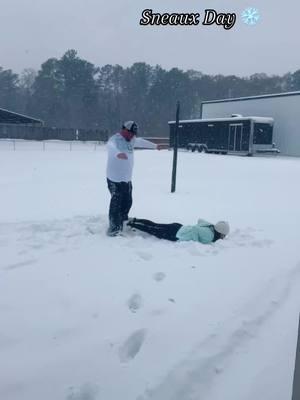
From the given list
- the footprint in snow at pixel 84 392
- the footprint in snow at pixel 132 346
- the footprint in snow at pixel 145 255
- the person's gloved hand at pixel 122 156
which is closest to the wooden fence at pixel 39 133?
the person's gloved hand at pixel 122 156

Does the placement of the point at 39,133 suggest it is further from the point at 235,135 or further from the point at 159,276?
the point at 159,276

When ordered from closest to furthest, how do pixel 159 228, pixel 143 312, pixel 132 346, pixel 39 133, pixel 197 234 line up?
pixel 132 346
pixel 143 312
pixel 197 234
pixel 159 228
pixel 39 133

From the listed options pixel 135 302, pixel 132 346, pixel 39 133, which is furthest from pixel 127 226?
pixel 39 133

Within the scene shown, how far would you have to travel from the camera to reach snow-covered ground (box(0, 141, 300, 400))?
299cm

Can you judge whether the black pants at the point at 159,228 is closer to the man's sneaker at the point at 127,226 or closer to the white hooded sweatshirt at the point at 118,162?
the man's sneaker at the point at 127,226

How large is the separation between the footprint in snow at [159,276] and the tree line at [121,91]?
46894mm

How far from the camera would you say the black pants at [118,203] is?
6676 mm

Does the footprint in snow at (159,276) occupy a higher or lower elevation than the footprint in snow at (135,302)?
higher

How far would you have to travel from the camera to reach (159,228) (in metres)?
6.57

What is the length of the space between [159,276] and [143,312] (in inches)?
35.9

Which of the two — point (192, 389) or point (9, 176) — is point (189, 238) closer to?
point (192, 389)

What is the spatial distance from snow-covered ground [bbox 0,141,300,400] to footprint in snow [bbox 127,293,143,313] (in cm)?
1

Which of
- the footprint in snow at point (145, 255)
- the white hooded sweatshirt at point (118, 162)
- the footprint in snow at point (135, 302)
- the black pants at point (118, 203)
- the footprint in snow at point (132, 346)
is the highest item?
the white hooded sweatshirt at point (118, 162)

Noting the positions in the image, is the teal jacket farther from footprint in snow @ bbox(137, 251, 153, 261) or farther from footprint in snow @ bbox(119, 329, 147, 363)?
footprint in snow @ bbox(119, 329, 147, 363)
